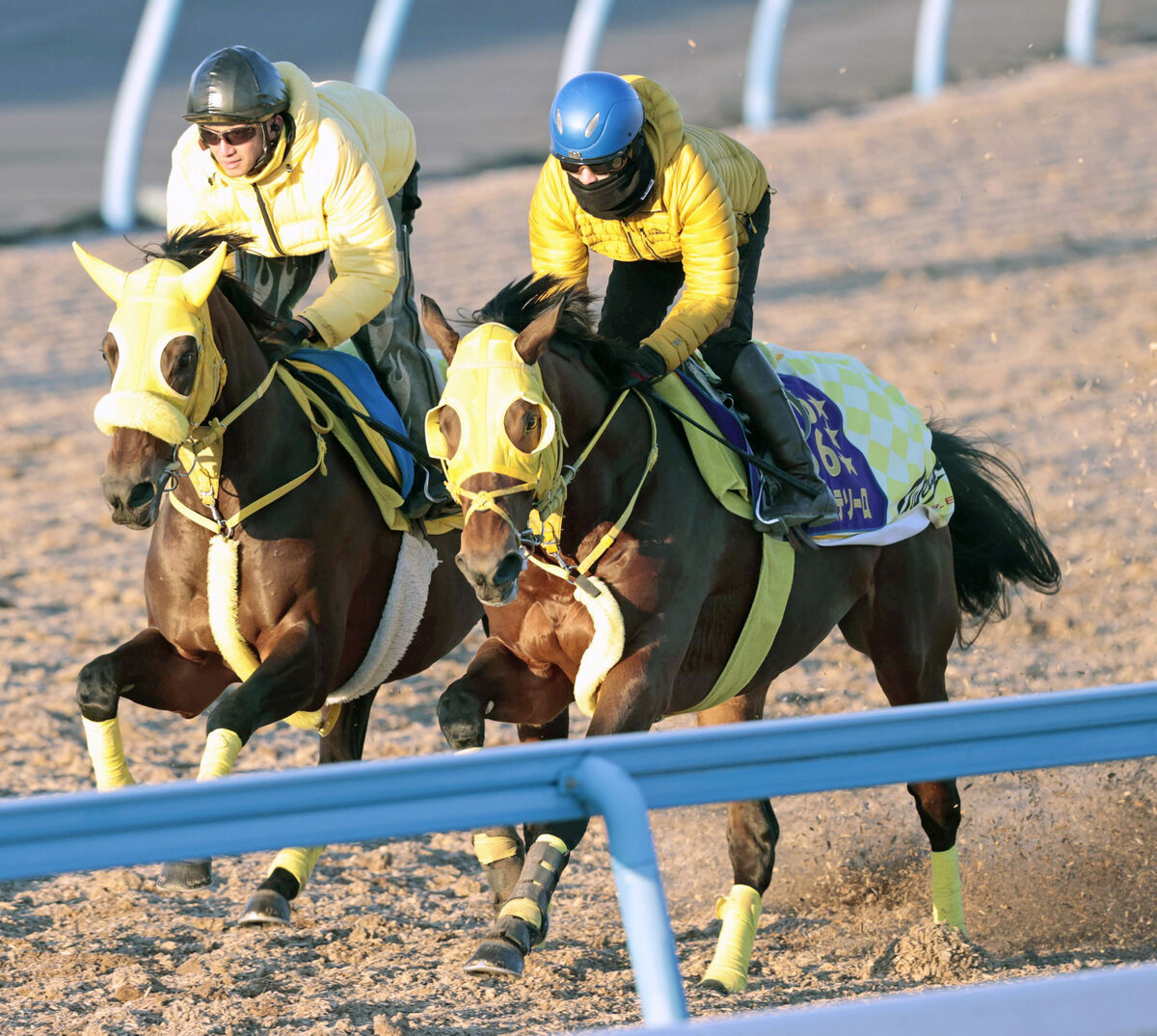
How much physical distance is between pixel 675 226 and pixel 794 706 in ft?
10.0

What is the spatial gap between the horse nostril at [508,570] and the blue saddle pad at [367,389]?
1.19 m

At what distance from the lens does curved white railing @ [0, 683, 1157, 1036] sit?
7.20 ft

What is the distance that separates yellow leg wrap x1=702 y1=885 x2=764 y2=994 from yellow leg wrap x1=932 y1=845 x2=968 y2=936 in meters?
0.55

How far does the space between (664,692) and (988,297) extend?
9.62 m

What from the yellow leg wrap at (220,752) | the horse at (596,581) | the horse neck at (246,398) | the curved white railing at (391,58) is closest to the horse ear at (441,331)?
the horse at (596,581)

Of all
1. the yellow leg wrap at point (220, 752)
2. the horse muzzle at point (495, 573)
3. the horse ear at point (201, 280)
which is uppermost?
the horse ear at point (201, 280)

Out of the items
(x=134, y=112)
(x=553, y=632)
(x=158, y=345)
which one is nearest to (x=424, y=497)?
(x=553, y=632)

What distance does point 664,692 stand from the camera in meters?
4.04

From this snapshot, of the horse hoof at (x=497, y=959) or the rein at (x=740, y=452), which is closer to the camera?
the horse hoof at (x=497, y=959)

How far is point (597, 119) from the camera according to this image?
403 cm

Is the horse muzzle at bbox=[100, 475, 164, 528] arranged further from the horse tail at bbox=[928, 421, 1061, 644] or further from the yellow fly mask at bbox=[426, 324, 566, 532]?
the horse tail at bbox=[928, 421, 1061, 644]

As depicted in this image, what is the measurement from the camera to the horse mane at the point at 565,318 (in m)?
3.94

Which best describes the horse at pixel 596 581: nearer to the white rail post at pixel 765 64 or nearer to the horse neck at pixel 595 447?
the horse neck at pixel 595 447

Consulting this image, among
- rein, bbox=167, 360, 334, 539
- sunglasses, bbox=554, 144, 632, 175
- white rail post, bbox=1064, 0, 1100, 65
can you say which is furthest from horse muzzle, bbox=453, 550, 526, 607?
white rail post, bbox=1064, 0, 1100, 65
